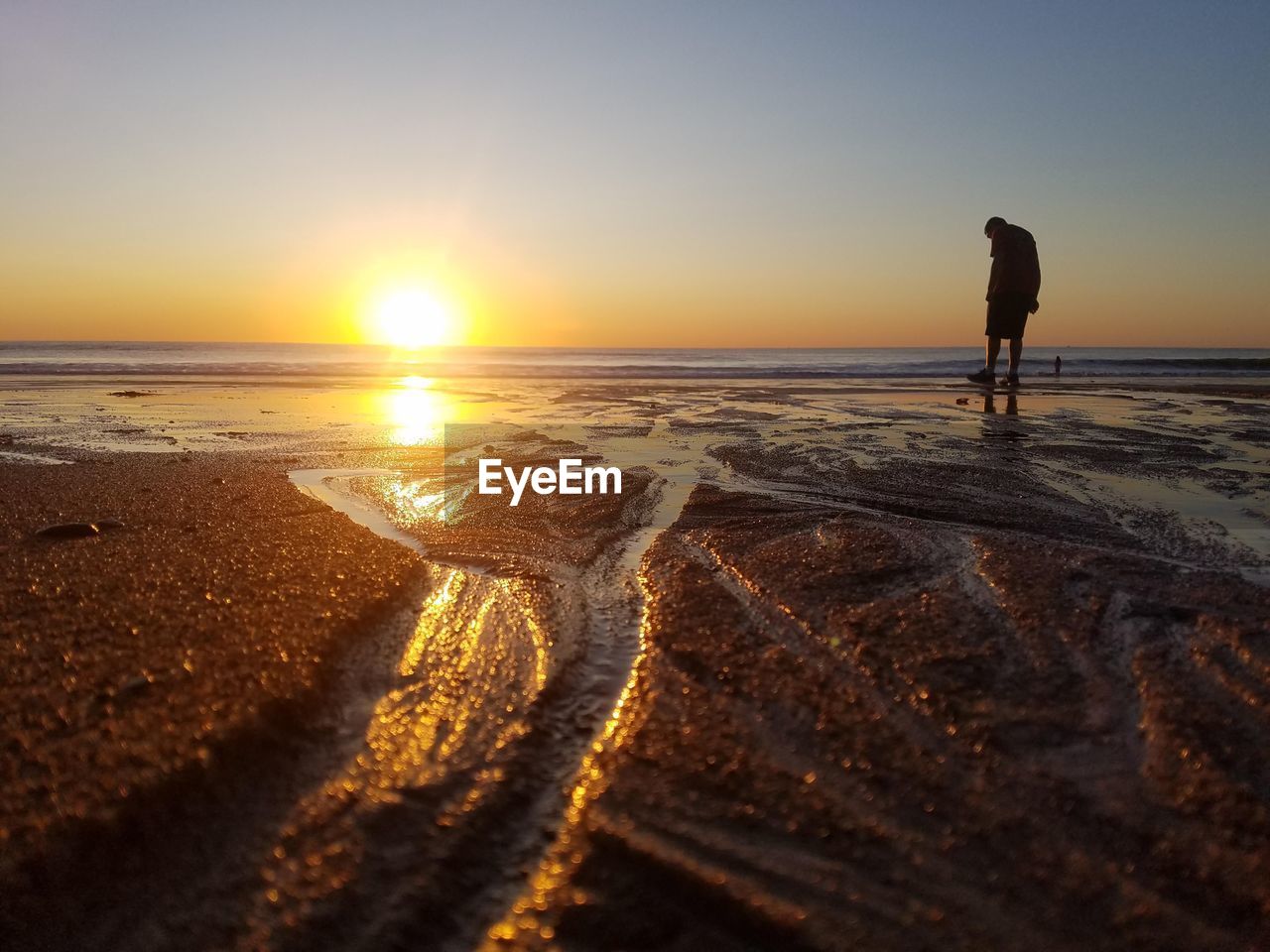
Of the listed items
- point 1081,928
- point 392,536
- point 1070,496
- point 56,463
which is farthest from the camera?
point 56,463

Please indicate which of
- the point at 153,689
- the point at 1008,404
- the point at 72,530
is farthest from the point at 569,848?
the point at 1008,404

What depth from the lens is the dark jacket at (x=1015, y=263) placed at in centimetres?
1095

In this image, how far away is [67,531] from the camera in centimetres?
295

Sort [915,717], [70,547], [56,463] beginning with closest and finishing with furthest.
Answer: [915,717], [70,547], [56,463]

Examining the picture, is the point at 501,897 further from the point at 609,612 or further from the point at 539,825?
the point at 609,612

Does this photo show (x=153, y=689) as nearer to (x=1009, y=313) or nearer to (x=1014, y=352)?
(x=1009, y=313)

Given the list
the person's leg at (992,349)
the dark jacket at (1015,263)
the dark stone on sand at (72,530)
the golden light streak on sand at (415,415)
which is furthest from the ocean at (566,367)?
the dark stone on sand at (72,530)

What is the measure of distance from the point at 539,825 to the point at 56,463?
4973 mm

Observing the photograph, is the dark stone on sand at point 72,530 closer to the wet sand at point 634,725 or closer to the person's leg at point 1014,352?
the wet sand at point 634,725

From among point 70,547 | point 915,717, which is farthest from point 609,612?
point 70,547

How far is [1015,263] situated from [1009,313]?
0.70 meters

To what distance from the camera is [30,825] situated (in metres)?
1.24

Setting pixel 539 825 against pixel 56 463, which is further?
pixel 56 463

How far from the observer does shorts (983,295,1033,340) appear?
11.2 metres
